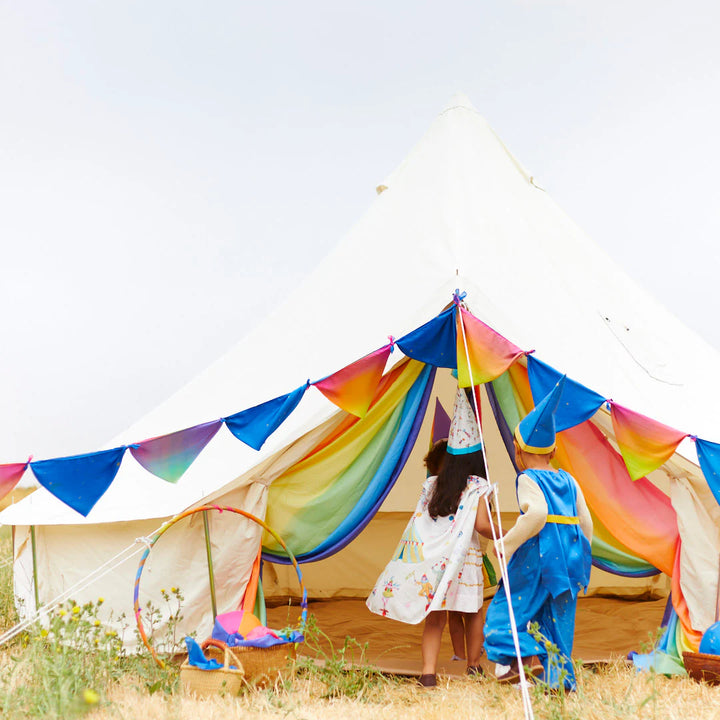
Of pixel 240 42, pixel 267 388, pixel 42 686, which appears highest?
pixel 240 42

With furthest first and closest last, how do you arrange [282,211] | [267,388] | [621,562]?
[282,211] → [267,388] → [621,562]

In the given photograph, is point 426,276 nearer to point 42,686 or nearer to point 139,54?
point 42,686

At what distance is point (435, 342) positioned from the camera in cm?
295

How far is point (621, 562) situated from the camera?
3299 millimetres

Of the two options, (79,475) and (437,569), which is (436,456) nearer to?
(437,569)

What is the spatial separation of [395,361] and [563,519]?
0.99m

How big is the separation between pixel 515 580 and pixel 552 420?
604 mm

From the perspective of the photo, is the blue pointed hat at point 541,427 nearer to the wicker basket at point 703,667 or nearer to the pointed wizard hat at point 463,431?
the pointed wizard hat at point 463,431

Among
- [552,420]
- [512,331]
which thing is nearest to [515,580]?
[552,420]

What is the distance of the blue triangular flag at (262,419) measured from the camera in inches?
109

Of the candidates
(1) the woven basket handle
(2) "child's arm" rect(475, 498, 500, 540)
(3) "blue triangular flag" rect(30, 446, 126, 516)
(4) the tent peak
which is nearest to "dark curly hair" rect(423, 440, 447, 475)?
(2) "child's arm" rect(475, 498, 500, 540)

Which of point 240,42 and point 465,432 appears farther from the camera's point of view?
point 240,42

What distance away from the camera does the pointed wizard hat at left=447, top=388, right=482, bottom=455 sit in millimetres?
3051

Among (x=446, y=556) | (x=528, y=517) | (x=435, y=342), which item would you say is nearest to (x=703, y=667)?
(x=528, y=517)
